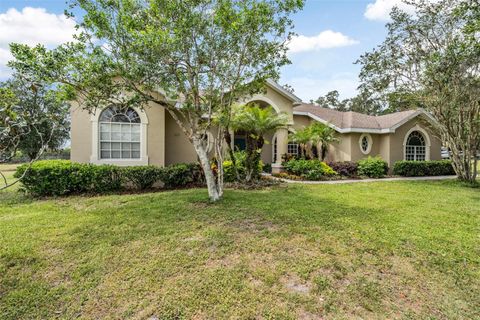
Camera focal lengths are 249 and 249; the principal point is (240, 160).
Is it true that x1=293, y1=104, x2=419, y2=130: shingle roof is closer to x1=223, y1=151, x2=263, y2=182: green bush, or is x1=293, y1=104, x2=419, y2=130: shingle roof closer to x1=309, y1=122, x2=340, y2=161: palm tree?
x1=309, y1=122, x2=340, y2=161: palm tree

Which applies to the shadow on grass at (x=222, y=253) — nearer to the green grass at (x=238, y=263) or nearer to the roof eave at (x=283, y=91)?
the green grass at (x=238, y=263)

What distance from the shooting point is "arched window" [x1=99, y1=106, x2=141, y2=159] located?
39.5 feet

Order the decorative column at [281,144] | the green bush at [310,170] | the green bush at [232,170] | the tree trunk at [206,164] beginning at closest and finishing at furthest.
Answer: the tree trunk at [206,164] → the green bush at [232,170] → the green bush at [310,170] → the decorative column at [281,144]

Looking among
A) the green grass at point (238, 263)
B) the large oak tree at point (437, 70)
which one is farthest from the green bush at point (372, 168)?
the green grass at point (238, 263)

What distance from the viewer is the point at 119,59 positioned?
7219mm

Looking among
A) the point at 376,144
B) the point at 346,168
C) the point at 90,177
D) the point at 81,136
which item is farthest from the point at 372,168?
the point at 81,136

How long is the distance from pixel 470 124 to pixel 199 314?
54.4 feet

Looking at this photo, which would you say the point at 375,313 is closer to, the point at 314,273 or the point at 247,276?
the point at 314,273

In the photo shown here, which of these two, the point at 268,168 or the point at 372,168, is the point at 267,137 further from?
the point at 372,168

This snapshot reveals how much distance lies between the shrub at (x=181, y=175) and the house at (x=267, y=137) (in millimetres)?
1952

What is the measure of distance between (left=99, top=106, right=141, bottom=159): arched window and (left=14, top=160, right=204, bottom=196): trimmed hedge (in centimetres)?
205

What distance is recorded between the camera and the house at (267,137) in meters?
11.8

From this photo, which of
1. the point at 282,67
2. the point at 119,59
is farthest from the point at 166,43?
the point at 282,67

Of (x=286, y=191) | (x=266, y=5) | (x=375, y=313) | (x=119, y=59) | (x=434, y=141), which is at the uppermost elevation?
(x=266, y=5)
